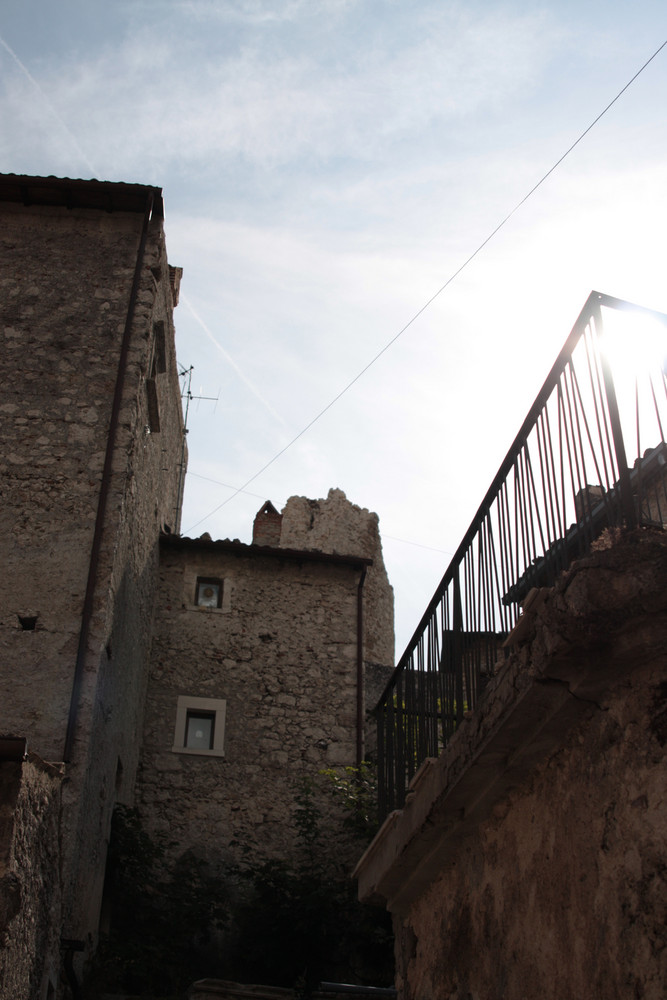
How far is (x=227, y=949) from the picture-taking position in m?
11.7

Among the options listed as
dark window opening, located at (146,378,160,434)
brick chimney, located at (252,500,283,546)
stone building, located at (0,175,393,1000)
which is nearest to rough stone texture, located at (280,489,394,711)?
brick chimney, located at (252,500,283,546)

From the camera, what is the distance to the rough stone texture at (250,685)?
12914 millimetres

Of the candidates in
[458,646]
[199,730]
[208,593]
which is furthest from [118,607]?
[458,646]

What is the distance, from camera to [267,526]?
968 inches

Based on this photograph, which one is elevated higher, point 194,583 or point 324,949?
point 194,583

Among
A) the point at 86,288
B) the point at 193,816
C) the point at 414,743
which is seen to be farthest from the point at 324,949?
the point at 86,288

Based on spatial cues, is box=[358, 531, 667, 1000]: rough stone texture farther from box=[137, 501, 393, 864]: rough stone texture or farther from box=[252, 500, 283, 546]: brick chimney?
box=[252, 500, 283, 546]: brick chimney

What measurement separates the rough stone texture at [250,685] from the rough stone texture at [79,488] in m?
0.59

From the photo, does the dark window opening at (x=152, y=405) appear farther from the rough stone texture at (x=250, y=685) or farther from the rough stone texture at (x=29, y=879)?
the rough stone texture at (x=29, y=879)

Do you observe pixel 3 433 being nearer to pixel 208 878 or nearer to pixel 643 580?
pixel 208 878

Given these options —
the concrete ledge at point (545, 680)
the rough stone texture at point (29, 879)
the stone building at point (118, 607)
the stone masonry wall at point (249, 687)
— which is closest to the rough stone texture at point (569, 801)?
the concrete ledge at point (545, 680)

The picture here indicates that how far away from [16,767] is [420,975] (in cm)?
284

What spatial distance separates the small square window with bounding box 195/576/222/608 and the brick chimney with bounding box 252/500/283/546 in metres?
9.32

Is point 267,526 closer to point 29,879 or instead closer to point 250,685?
point 250,685
